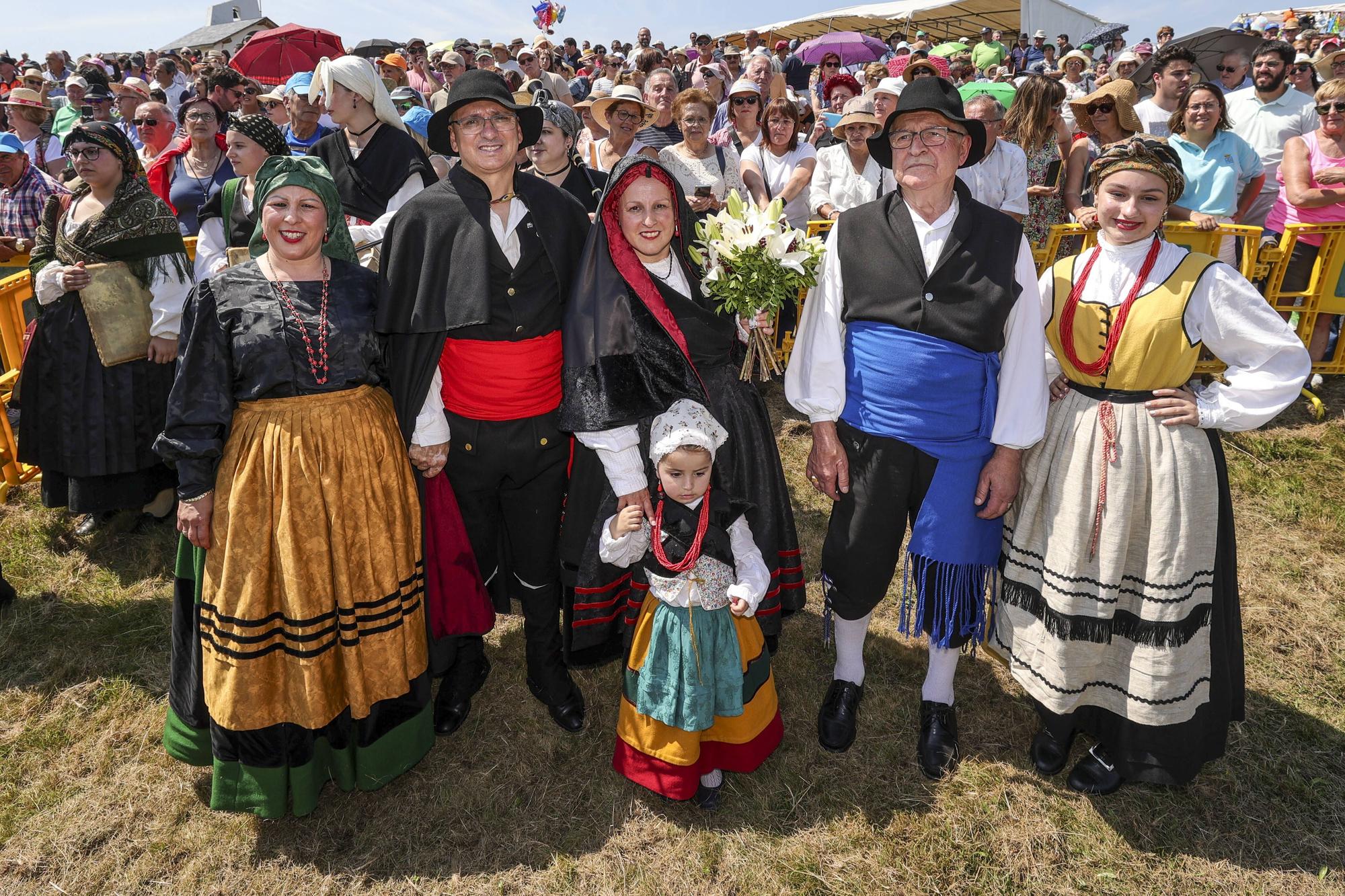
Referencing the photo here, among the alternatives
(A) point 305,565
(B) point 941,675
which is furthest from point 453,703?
(B) point 941,675

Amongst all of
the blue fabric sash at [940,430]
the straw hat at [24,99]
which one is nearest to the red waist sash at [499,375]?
the blue fabric sash at [940,430]

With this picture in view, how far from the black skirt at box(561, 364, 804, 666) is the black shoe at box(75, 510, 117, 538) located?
3.40 m

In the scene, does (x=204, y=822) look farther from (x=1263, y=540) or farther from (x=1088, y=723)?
(x=1263, y=540)

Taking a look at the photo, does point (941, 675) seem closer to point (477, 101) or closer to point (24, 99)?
point (477, 101)

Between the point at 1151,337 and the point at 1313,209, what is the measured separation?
15.6 ft

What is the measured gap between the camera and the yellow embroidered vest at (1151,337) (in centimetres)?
276

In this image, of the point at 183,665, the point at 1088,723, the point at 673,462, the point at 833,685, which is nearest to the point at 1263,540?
the point at 1088,723

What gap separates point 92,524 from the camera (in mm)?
5082

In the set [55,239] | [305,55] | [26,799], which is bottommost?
[26,799]

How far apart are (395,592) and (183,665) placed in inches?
33.6

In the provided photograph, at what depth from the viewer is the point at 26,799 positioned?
321 cm

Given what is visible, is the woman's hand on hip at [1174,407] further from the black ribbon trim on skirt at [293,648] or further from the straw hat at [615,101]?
the straw hat at [615,101]

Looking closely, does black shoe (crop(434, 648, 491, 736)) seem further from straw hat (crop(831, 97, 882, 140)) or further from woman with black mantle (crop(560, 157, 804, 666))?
straw hat (crop(831, 97, 882, 140))

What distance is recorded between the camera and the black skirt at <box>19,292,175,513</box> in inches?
177
